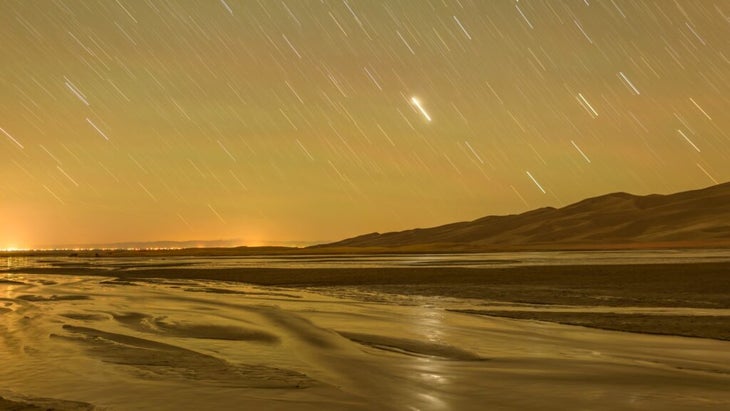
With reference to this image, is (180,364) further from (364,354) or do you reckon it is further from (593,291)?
(593,291)

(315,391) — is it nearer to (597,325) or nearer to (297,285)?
(597,325)

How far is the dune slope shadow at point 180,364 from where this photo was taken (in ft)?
32.7

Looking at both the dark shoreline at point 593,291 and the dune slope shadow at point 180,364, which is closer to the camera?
the dune slope shadow at point 180,364

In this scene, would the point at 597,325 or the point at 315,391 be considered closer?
the point at 315,391

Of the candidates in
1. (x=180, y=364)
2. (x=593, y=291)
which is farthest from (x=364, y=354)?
(x=593, y=291)

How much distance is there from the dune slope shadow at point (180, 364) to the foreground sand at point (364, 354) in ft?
0.11

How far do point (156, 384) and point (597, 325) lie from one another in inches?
424

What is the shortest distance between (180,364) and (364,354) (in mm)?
3178

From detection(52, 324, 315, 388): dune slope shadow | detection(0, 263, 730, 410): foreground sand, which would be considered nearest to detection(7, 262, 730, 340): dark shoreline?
detection(0, 263, 730, 410): foreground sand

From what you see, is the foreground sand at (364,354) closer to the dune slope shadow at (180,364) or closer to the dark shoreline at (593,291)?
the dune slope shadow at (180,364)

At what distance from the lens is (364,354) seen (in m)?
12.5

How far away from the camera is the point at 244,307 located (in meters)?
22.5

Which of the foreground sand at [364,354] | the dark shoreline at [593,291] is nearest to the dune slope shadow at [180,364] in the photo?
the foreground sand at [364,354]

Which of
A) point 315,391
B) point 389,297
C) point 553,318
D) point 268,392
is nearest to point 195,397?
point 268,392
